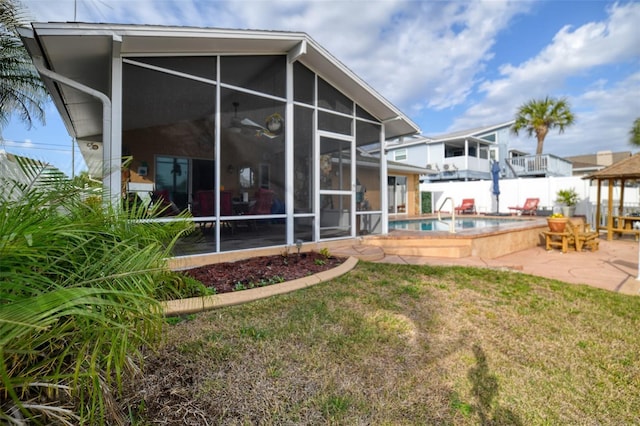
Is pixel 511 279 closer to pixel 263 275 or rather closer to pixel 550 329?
pixel 550 329

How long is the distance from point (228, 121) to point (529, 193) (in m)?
18.1

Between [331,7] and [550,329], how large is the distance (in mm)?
9872

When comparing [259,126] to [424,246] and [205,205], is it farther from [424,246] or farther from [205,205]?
[424,246]

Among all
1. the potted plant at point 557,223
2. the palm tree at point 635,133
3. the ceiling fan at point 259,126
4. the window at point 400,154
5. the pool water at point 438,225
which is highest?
the window at point 400,154

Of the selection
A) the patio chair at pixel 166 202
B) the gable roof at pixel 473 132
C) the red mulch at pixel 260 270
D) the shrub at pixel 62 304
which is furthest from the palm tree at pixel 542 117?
the shrub at pixel 62 304

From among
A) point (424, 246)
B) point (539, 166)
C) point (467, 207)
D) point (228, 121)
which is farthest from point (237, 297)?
point (539, 166)

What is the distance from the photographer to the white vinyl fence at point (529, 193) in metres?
13.2

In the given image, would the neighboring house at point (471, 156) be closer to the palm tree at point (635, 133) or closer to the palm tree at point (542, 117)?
the palm tree at point (542, 117)

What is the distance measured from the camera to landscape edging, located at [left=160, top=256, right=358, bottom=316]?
3.32 m

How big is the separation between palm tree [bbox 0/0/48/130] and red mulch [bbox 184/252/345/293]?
8697 mm

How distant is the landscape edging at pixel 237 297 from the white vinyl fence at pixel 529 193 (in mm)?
10023

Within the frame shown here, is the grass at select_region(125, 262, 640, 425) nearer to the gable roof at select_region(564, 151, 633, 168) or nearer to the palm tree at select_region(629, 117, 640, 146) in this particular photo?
the palm tree at select_region(629, 117, 640, 146)

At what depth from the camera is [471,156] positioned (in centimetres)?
2411

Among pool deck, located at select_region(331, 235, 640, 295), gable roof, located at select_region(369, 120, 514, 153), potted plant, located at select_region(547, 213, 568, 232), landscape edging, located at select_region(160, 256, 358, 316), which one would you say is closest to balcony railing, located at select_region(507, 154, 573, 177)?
gable roof, located at select_region(369, 120, 514, 153)
